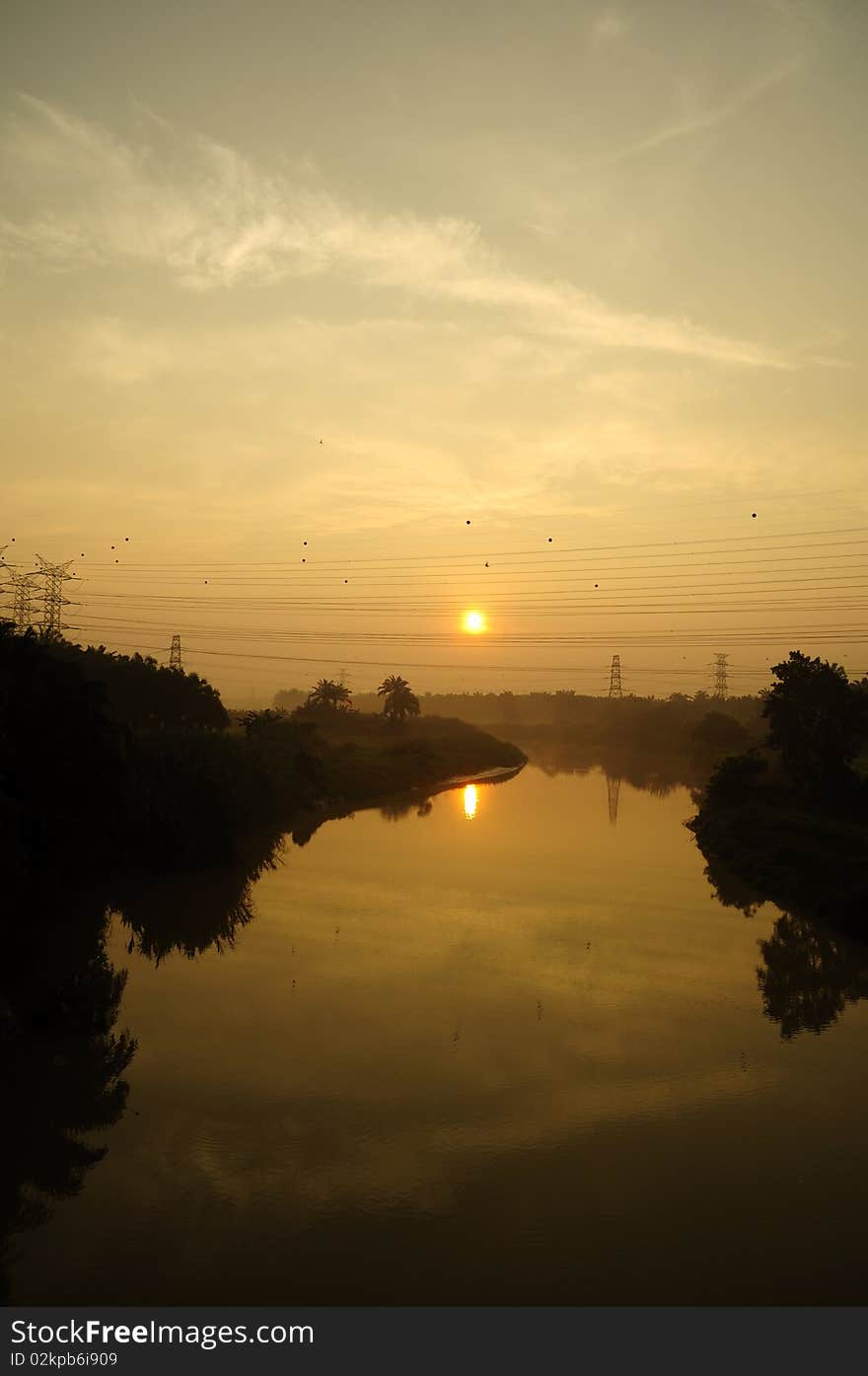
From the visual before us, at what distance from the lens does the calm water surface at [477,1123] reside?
11305mm

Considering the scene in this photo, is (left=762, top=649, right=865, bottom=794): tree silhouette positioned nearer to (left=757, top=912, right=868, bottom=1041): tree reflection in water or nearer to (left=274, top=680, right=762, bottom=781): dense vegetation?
(left=757, top=912, right=868, bottom=1041): tree reflection in water

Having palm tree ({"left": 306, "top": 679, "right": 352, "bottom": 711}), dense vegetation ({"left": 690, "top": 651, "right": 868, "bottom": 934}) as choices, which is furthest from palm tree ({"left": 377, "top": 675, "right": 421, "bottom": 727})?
dense vegetation ({"left": 690, "top": 651, "right": 868, "bottom": 934})

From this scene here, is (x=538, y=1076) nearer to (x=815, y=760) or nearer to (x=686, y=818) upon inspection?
(x=815, y=760)

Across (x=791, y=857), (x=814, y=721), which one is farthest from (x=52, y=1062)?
(x=814, y=721)

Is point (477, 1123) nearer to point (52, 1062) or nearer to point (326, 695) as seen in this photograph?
point (52, 1062)

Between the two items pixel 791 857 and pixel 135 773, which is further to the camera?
pixel 791 857

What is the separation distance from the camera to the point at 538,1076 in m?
17.5

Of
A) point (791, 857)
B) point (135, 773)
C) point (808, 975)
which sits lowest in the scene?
point (808, 975)

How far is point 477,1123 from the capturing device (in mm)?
15438

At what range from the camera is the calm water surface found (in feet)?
37.1

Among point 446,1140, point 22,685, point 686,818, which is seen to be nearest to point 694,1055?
point 446,1140

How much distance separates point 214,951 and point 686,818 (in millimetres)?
41895

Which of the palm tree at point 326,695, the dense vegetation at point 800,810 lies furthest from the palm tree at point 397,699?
the dense vegetation at point 800,810

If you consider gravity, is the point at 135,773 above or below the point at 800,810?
above
